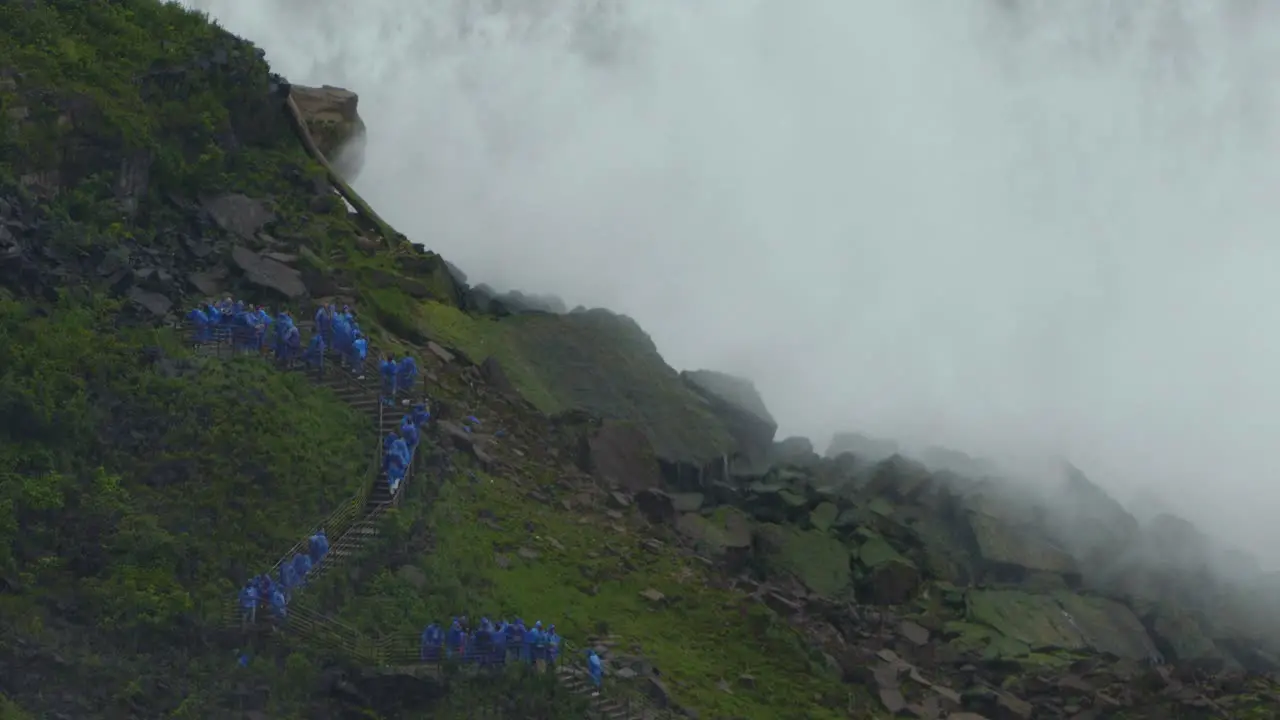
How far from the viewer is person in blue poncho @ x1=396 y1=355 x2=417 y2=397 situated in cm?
5412

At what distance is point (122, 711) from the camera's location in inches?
1560

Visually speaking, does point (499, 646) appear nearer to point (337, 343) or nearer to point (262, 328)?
point (337, 343)

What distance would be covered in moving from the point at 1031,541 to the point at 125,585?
107ft

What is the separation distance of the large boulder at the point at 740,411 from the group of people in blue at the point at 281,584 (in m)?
24.2

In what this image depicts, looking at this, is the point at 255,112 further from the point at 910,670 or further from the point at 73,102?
the point at 910,670

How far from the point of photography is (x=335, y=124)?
77875 mm

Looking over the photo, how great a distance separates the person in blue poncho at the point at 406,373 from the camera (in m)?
54.1

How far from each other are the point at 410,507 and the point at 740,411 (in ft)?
71.8

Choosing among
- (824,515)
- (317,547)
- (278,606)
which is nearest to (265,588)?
(278,606)

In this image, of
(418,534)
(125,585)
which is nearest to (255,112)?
(418,534)

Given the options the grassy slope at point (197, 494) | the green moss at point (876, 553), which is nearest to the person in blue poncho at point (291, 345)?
the grassy slope at point (197, 494)

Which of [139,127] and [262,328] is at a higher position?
[139,127]

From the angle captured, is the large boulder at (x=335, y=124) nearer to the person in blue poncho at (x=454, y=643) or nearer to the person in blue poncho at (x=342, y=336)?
the person in blue poncho at (x=342, y=336)

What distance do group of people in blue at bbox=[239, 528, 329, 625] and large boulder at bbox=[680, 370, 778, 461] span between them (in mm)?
24171
